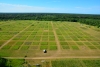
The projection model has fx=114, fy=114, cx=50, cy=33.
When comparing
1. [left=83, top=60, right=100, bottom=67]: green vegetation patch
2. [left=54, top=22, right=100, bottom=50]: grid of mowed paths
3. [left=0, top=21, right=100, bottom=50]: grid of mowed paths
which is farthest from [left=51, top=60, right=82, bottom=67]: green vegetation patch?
[left=54, top=22, right=100, bottom=50]: grid of mowed paths

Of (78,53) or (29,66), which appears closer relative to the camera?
(29,66)

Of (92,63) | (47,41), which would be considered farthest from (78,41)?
(92,63)

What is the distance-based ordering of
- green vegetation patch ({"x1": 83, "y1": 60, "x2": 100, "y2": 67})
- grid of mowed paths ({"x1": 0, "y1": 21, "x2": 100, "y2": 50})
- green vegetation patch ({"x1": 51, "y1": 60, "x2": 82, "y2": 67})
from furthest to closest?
1. grid of mowed paths ({"x1": 0, "y1": 21, "x2": 100, "y2": 50})
2. green vegetation patch ({"x1": 83, "y1": 60, "x2": 100, "y2": 67})
3. green vegetation patch ({"x1": 51, "y1": 60, "x2": 82, "y2": 67})

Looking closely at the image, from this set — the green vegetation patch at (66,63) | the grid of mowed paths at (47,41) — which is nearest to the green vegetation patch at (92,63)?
the green vegetation patch at (66,63)

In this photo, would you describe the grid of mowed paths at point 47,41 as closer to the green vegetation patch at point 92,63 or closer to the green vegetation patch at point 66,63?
the green vegetation patch at point 66,63

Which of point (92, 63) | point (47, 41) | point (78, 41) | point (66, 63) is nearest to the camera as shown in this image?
point (66, 63)

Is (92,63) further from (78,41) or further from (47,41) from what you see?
(47,41)

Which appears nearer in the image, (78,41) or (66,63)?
(66,63)

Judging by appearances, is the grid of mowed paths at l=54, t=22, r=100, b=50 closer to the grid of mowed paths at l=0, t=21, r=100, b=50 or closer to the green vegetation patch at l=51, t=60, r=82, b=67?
the grid of mowed paths at l=0, t=21, r=100, b=50

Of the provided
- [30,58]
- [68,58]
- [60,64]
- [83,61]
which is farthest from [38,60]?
[83,61]

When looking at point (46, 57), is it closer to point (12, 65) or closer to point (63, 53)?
point (63, 53)

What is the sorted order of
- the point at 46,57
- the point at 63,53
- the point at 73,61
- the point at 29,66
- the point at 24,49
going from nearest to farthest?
the point at 29,66 < the point at 73,61 < the point at 46,57 < the point at 63,53 < the point at 24,49
